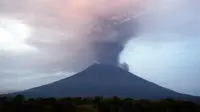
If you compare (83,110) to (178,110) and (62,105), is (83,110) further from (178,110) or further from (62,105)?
(178,110)

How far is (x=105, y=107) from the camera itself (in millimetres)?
38969

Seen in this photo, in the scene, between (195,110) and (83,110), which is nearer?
(83,110)

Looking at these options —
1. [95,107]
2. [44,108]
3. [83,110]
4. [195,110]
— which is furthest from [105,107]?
[195,110]

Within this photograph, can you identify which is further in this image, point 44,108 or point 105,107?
point 105,107

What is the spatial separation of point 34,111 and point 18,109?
1.56 metres

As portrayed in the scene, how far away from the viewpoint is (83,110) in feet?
119

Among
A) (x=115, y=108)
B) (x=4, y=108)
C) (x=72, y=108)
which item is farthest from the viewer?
(x=115, y=108)

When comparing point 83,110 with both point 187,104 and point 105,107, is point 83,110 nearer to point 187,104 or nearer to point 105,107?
point 105,107

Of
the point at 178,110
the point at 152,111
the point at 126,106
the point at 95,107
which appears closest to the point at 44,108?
the point at 95,107

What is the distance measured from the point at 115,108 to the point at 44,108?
7.50 m

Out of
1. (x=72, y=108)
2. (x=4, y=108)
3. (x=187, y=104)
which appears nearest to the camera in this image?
(x=4, y=108)

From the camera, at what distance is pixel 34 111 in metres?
33.9

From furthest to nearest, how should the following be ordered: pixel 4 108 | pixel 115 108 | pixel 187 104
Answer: pixel 187 104, pixel 115 108, pixel 4 108

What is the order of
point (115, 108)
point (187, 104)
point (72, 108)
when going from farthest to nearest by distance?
point (187, 104) < point (115, 108) < point (72, 108)
